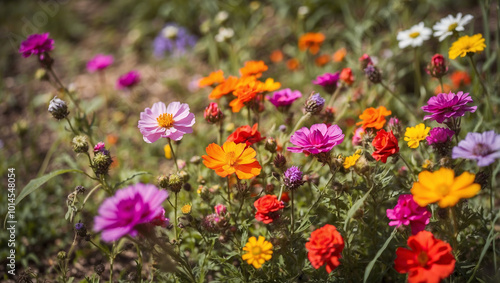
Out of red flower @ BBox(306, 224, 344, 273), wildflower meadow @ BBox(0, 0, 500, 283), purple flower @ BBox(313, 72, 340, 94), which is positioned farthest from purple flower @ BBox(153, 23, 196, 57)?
red flower @ BBox(306, 224, 344, 273)

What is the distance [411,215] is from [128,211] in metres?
0.95

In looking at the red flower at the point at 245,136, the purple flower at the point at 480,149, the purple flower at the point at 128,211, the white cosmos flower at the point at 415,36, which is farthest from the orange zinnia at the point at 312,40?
the purple flower at the point at 128,211

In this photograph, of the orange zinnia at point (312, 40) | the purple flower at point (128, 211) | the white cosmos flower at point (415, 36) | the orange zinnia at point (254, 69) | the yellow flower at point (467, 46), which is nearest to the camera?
the purple flower at point (128, 211)

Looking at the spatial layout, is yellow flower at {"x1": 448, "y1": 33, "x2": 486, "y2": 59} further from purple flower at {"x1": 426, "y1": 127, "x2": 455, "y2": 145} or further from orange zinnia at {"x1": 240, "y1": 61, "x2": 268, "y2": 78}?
orange zinnia at {"x1": 240, "y1": 61, "x2": 268, "y2": 78}

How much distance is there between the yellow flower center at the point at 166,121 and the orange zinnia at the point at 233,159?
232 millimetres

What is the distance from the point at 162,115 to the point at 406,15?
2242 millimetres

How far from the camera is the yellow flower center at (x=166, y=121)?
65.4 inches

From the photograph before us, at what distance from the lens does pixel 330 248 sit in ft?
4.35

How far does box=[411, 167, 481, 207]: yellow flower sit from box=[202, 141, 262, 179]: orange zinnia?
0.57m

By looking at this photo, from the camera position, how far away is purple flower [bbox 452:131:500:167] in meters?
1.28

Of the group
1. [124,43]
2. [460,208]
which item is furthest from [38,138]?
[460,208]

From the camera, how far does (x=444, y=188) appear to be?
4.06 ft

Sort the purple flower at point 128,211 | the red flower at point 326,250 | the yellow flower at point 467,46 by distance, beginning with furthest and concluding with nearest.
→ the yellow flower at point 467,46 < the red flower at point 326,250 < the purple flower at point 128,211

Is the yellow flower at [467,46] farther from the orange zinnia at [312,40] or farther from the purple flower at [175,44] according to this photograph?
the purple flower at [175,44]
